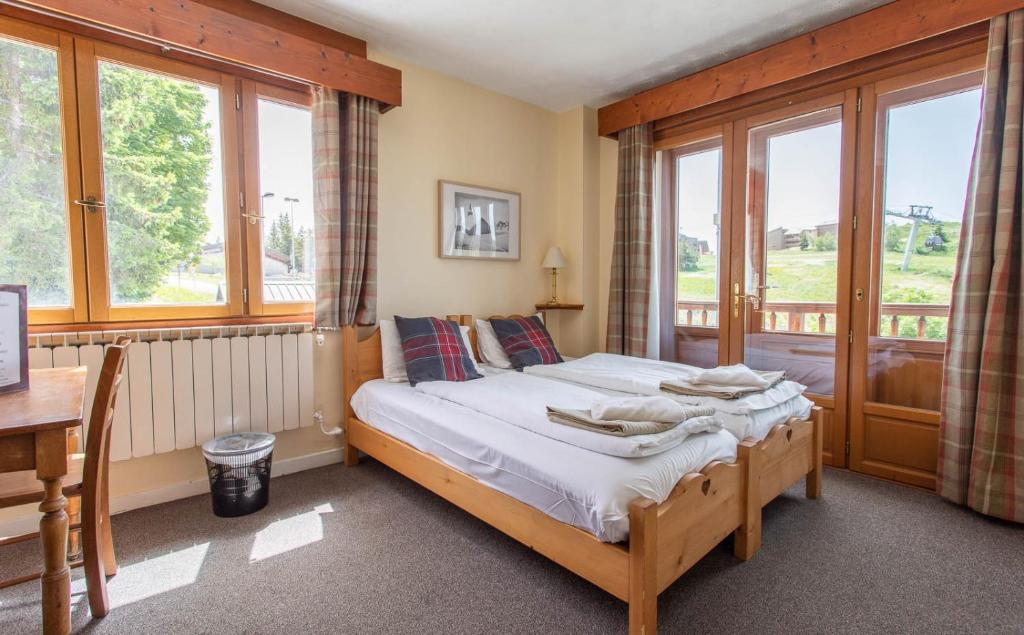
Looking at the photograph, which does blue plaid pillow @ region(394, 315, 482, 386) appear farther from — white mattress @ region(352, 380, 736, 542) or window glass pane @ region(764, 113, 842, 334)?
window glass pane @ region(764, 113, 842, 334)

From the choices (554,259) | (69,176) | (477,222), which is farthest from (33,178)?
(554,259)

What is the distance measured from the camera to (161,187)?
247 cm

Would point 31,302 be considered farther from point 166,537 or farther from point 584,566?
point 584,566

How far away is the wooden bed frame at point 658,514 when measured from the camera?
4.66 feet

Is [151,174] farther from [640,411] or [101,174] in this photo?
[640,411]

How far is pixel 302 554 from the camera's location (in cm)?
199

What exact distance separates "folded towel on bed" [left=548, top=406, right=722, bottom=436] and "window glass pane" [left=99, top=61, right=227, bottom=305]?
206 cm

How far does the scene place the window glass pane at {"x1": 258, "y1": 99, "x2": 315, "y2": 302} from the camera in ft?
9.20

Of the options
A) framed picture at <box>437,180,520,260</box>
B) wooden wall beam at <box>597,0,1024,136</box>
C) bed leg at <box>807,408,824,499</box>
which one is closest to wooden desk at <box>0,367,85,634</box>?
framed picture at <box>437,180,520,260</box>

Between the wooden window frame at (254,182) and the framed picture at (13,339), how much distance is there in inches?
46.8

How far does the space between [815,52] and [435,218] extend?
2544 mm

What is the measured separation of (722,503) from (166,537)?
7.78 ft

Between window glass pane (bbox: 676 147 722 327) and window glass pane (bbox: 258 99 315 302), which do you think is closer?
window glass pane (bbox: 258 99 315 302)

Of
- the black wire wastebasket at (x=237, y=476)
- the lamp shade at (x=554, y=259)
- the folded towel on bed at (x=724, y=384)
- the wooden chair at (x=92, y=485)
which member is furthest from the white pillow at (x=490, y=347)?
the wooden chair at (x=92, y=485)
